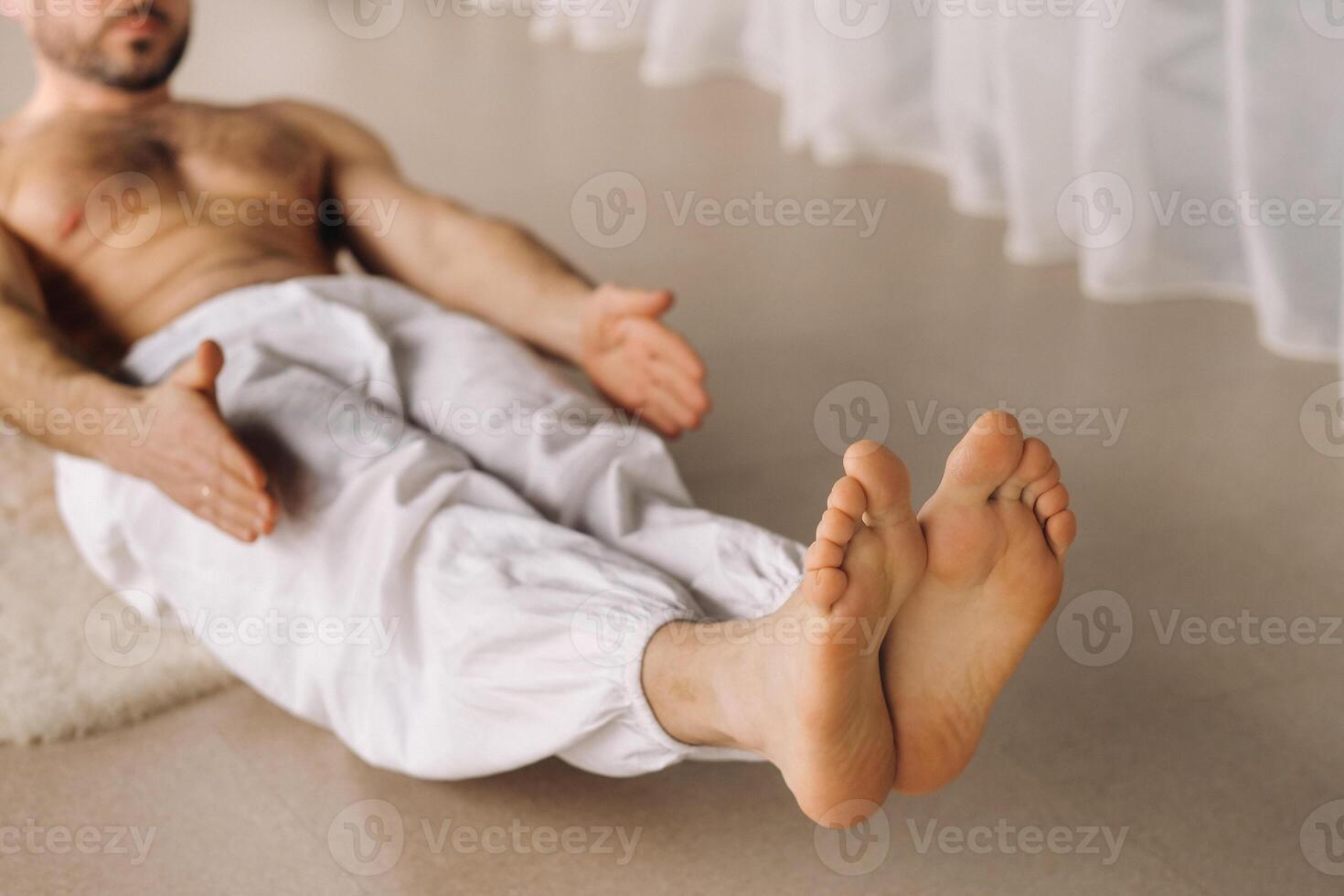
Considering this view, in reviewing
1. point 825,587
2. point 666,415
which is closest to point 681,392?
point 666,415

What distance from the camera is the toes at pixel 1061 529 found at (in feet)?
3.14

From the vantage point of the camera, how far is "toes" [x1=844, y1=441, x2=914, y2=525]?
878 millimetres

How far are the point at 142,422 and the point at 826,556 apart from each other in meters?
0.59

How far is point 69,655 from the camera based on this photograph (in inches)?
52.0

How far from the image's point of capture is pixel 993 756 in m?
1.21

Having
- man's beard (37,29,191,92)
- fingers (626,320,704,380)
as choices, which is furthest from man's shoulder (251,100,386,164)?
fingers (626,320,704,380)

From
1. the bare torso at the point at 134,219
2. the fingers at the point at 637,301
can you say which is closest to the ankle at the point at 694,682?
the fingers at the point at 637,301

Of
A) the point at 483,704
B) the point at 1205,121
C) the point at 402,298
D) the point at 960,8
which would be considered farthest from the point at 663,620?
the point at 960,8

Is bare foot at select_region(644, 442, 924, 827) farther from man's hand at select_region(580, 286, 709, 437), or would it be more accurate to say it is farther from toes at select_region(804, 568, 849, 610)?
man's hand at select_region(580, 286, 709, 437)

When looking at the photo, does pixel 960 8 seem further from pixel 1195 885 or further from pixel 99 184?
pixel 1195 885

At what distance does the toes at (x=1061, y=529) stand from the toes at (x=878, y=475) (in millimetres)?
122

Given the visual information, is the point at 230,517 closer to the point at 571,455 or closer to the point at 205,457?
the point at 205,457

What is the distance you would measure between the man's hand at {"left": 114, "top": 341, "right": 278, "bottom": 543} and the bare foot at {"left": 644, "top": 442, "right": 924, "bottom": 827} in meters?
0.36

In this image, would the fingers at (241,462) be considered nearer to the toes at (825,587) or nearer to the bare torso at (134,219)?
the bare torso at (134,219)
